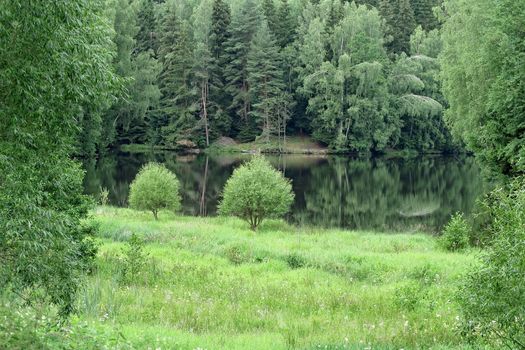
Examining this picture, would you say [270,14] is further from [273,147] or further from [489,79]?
[489,79]

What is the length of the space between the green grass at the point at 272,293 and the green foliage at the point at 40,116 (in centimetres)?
176

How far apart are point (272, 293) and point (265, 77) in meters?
59.5

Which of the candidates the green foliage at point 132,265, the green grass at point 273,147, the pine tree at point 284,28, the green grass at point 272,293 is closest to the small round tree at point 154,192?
the green grass at point 272,293

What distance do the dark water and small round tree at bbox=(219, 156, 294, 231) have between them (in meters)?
5.12

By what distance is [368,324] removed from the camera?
1159 cm

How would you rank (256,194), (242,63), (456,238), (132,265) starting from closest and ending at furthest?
(132,265) < (456,238) < (256,194) < (242,63)

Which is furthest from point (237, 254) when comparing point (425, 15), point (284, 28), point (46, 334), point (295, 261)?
point (425, 15)

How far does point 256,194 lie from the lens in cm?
2669

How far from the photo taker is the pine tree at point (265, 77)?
236 ft

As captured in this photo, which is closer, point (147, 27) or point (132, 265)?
point (132, 265)

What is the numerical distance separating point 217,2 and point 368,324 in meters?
70.6

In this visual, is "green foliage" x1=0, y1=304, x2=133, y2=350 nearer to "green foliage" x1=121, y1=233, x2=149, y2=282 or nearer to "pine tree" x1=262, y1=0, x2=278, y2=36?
"green foliage" x1=121, y1=233, x2=149, y2=282

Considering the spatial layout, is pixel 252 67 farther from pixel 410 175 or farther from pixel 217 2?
pixel 410 175

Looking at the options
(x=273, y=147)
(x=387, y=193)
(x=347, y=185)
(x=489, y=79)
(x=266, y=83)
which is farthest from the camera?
(x=273, y=147)
